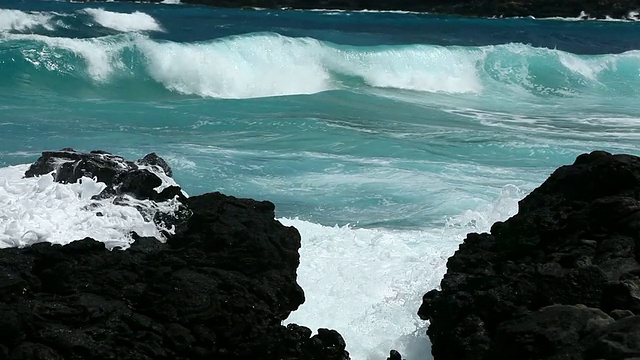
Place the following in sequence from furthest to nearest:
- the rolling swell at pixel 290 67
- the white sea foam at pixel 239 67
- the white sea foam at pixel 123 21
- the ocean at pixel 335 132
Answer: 1. the white sea foam at pixel 123 21
2. the white sea foam at pixel 239 67
3. the rolling swell at pixel 290 67
4. the ocean at pixel 335 132

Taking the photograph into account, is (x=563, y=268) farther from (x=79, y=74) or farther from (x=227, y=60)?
(x=227, y=60)

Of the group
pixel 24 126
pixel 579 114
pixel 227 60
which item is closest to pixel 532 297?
pixel 24 126

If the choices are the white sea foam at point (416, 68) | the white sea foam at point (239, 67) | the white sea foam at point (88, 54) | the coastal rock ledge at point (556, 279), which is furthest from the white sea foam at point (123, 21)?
the coastal rock ledge at point (556, 279)

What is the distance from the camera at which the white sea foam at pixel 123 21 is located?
3835 centimetres

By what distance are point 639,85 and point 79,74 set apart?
14.1 meters

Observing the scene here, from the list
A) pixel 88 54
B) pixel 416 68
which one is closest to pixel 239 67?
pixel 88 54

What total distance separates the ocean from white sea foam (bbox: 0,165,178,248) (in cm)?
1

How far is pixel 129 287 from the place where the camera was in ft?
17.5

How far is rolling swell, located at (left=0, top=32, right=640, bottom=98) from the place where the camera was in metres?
22.1

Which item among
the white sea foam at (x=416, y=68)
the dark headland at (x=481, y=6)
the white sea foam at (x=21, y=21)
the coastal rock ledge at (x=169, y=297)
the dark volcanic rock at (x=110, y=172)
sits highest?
the dark volcanic rock at (x=110, y=172)

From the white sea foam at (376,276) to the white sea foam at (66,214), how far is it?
122 centimetres

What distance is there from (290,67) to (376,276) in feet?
61.4

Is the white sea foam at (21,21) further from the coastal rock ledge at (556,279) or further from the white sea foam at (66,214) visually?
the coastal rock ledge at (556,279)

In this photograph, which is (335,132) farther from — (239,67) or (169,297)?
(169,297)
